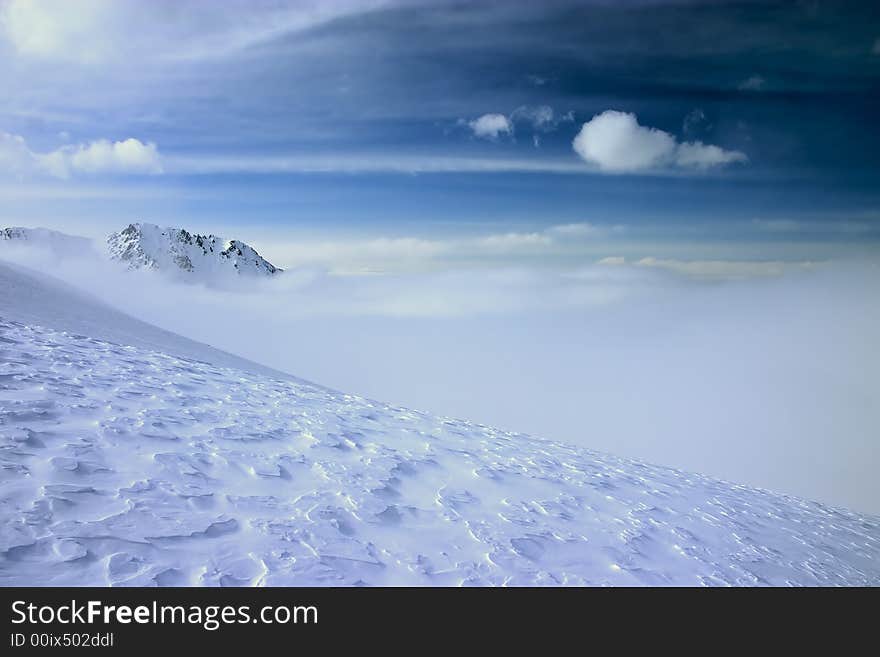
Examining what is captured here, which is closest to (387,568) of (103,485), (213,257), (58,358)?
(103,485)

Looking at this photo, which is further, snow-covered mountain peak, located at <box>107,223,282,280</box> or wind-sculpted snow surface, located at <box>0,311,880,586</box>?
snow-covered mountain peak, located at <box>107,223,282,280</box>

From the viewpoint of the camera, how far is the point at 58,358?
5895 mm

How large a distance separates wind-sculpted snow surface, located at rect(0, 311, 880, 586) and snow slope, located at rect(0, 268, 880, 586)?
2 centimetres

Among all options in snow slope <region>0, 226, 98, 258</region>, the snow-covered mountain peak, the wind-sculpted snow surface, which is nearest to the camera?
the wind-sculpted snow surface

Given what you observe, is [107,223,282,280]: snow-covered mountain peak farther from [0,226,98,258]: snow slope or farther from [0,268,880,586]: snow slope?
[0,268,880,586]: snow slope

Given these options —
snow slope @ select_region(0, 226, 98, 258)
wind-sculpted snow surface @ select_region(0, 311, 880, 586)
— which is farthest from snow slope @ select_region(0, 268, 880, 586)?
snow slope @ select_region(0, 226, 98, 258)

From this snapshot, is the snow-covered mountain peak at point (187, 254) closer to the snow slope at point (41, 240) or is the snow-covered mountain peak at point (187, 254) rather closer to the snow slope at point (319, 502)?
the snow slope at point (41, 240)

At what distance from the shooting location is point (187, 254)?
6280 inches

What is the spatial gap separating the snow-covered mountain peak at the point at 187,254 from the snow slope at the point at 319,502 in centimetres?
15886

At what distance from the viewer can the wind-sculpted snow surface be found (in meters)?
2.82

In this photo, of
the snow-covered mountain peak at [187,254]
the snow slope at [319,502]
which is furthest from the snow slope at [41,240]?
the snow slope at [319,502]
